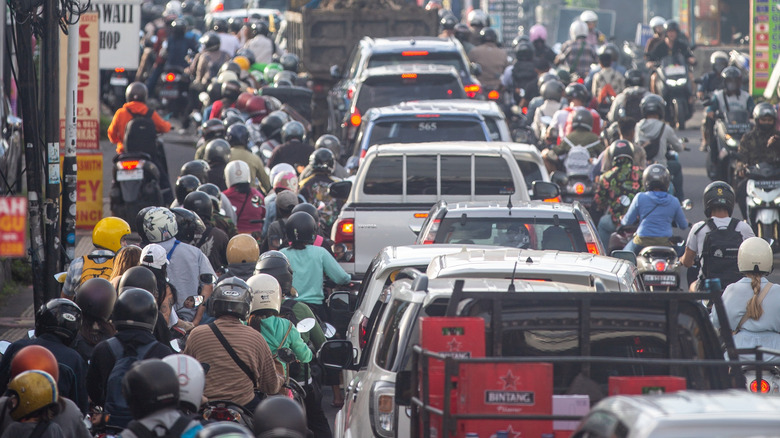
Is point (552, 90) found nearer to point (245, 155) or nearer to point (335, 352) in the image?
point (245, 155)

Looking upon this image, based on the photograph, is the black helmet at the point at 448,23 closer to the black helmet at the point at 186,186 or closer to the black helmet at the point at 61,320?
the black helmet at the point at 186,186

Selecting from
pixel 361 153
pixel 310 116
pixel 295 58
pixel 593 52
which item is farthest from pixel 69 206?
pixel 593 52

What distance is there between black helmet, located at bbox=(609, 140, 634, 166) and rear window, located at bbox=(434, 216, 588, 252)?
4.85 metres

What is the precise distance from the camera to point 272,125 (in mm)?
18234

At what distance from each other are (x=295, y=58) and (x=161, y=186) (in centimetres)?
892

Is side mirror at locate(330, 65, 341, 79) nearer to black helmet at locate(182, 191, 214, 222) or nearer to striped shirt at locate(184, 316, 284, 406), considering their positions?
black helmet at locate(182, 191, 214, 222)

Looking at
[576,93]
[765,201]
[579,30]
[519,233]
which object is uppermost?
[579,30]

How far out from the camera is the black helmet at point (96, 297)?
779cm

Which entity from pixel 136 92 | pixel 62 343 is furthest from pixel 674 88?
pixel 62 343

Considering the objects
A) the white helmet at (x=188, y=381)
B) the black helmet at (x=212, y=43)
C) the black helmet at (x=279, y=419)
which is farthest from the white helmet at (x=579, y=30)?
the black helmet at (x=279, y=419)

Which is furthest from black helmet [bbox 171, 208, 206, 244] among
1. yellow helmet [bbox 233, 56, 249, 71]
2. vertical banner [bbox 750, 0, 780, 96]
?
yellow helmet [bbox 233, 56, 249, 71]

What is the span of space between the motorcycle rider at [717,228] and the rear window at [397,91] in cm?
829

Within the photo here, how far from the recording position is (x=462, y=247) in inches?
354

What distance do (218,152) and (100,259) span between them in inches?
211
